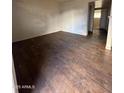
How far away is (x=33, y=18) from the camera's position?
20.4ft

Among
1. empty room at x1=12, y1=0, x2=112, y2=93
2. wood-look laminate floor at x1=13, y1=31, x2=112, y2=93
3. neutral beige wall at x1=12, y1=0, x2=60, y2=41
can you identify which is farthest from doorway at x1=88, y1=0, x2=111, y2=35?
wood-look laminate floor at x1=13, y1=31, x2=112, y2=93

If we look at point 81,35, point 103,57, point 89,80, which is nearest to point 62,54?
point 103,57

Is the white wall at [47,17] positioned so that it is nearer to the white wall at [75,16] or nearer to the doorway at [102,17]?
the white wall at [75,16]

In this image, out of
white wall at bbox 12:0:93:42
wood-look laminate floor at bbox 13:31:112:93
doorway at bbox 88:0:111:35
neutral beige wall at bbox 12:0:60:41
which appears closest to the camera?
wood-look laminate floor at bbox 13:31:112:93

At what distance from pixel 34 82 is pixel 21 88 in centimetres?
30

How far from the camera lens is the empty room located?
2.47 metres

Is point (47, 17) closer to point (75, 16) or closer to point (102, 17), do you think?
point (75, 16)

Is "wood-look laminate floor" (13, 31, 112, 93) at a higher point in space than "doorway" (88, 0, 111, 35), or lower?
lower

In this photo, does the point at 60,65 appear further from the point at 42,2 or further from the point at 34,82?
the point at 42,2

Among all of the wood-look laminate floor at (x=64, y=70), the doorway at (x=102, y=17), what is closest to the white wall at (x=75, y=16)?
the doorway at (x=102, y=17)

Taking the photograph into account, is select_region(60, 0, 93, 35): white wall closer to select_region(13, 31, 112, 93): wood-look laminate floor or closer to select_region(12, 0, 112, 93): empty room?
select_region(12, 0, 112, 93): empty room

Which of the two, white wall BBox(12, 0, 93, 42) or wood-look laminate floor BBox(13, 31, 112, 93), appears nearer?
wood-look laminate floor BBox(13, 31, 112, 93)

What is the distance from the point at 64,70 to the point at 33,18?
410 centimetres

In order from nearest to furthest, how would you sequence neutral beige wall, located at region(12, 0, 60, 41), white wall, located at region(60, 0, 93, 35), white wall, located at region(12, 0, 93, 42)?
neutral beige wall, located at region(12, 0, 60, 41) < white wall, located at region(12, 0, 93, 42) < white wall, located at region(60, 0, 93, 35)
